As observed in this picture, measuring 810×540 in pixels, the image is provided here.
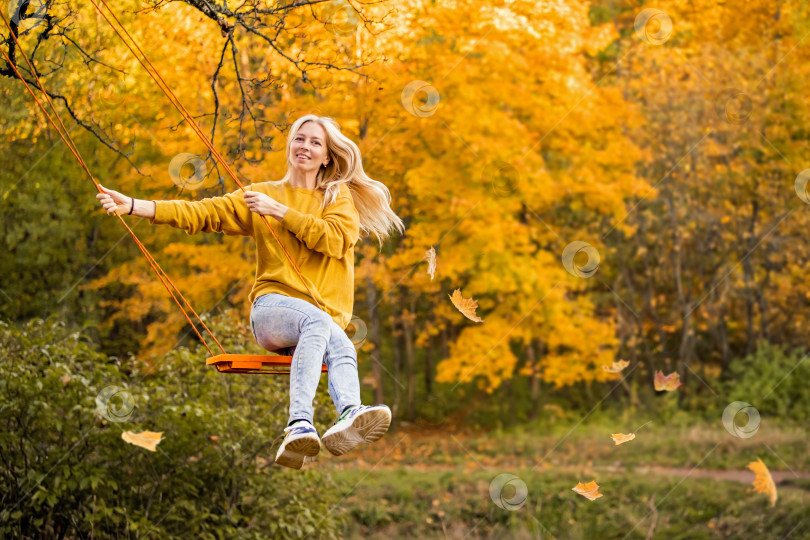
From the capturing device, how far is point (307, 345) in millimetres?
3881

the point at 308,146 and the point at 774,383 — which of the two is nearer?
the point at 308,146

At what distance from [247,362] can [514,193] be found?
10.9 meters

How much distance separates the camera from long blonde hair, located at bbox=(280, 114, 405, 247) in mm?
4301

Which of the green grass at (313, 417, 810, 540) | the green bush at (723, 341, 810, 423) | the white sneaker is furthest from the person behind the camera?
the green bush at (723, 341, 810, 423)

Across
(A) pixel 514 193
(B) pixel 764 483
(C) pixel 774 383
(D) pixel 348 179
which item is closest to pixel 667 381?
(C) pixel 774 383

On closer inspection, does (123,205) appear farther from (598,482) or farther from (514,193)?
(514,193)

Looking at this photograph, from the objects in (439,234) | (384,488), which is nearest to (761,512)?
(384,488)

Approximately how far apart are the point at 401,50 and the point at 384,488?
19.1ft

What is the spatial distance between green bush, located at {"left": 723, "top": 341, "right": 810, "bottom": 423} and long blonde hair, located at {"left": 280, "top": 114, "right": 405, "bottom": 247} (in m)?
12.2

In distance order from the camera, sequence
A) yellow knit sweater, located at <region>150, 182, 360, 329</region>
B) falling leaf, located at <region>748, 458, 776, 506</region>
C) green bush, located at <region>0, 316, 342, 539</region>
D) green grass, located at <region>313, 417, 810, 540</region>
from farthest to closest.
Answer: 1. falling leaf, located at <region>748, 458, 776, 506</region>
2. green grass, located at <region>313, 417, 810, 540</region>
3. green bush, located at <region>0, 316, 342, 539</region>
4. yellow knit sweater, located at <region>150, 182, 360, 329</region>

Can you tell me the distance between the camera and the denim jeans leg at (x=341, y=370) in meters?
3.96

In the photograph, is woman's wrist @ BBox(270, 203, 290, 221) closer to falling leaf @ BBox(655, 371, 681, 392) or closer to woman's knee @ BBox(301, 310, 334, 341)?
woman's knee @ BBox(301, 310, 334, 341)

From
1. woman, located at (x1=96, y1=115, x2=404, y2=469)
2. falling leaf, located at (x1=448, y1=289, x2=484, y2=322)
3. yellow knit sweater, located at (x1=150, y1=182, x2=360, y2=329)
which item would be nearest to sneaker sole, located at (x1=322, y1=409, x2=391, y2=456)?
woman, located at (x1=96, y1=115, x2=404, y2=469)

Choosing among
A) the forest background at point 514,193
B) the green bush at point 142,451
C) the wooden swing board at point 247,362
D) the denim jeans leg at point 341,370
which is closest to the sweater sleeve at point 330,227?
the denim jeans leg at point 341,370
